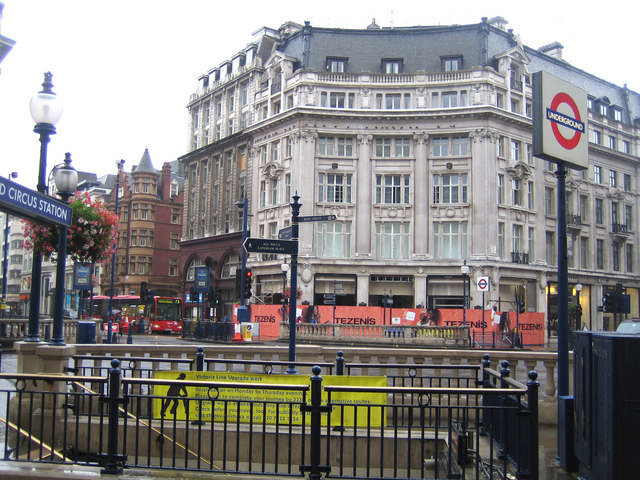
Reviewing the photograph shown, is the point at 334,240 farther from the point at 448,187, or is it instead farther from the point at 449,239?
the point at 448,187

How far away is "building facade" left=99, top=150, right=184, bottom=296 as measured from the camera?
77250mm

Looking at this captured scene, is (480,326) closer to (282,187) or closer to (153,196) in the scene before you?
(282,187)

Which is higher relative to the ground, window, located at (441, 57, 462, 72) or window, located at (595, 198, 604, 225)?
window, located at (441, 57, 462, 72)

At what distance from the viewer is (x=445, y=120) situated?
49.2 metres

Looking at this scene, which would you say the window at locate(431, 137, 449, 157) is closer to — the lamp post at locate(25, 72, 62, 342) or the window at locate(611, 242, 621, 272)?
the window at locate(611, 242, 621, 272)

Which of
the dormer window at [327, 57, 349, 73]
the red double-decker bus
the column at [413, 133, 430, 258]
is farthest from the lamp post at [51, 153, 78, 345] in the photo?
the red double-decker bus

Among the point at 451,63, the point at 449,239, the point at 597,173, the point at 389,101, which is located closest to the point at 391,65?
the point at 389,101

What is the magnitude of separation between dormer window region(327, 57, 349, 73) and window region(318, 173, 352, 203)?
8816 millimetres

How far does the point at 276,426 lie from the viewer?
689 centimetres

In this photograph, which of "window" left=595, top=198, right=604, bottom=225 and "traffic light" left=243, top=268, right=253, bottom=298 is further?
"window" left=595, top=198, right=604, bottom=225

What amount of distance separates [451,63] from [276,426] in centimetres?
4809

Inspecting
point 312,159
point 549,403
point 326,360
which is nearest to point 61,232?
point 326,360

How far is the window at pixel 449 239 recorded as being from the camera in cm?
4862

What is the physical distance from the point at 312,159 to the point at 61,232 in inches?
1649
